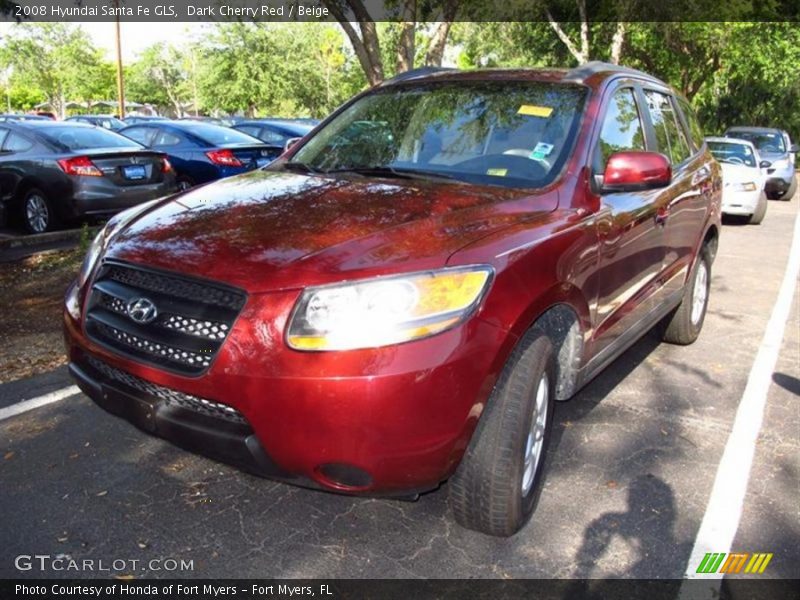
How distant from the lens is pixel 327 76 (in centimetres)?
5088

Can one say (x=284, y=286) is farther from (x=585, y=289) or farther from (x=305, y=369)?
(x=585, y=289)

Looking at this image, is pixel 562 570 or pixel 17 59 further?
pixel 17 59

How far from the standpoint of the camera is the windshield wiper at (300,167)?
372cm

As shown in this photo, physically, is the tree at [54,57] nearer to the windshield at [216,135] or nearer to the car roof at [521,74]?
the windshield at [216,135]

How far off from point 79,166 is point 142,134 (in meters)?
4.30

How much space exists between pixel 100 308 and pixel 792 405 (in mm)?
3992

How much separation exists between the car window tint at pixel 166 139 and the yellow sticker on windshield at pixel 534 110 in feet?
30.2

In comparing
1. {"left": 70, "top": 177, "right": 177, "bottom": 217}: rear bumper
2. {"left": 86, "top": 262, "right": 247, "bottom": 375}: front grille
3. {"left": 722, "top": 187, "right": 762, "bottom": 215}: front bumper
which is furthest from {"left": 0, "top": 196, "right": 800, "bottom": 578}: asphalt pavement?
{"left": 722, "top": 187, "right": 762, "bottom": 215}: front bumper

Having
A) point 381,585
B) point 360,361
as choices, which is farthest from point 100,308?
point 381,585

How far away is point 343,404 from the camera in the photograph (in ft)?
7.47

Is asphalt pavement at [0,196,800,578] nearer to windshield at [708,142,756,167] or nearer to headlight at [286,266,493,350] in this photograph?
headlight at [286,266,493,350]

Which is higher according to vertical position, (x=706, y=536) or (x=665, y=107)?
(x=665, y=107)

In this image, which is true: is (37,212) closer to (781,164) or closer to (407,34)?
(407,34)

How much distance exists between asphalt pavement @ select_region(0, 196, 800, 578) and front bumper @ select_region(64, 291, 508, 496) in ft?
1.57
